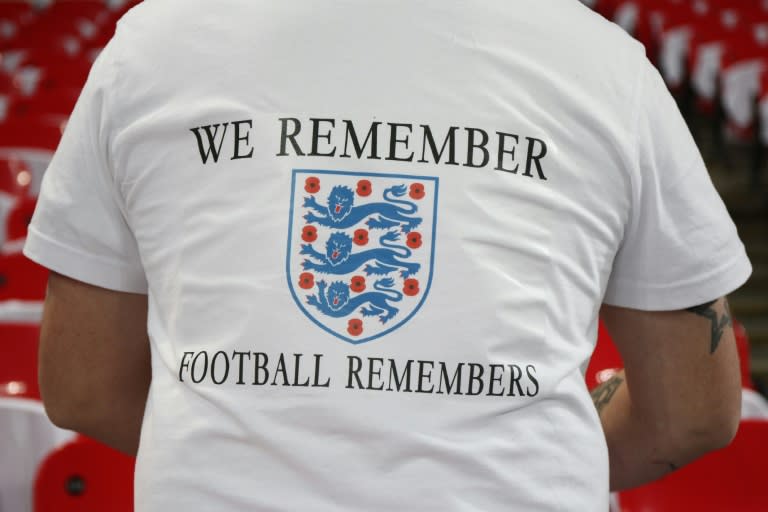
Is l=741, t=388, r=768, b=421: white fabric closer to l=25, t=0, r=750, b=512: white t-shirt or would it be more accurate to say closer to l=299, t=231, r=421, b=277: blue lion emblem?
l=25, t=0, r=750, b=512: white t-shirt

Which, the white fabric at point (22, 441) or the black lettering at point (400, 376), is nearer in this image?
the black lettering at point (400, 376)

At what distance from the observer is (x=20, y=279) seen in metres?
3.07

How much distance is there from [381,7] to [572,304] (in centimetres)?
30

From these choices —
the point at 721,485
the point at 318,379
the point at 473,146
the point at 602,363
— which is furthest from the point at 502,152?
the point at 602,363

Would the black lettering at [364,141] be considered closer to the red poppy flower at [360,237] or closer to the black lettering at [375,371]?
the red poppy flower at [360,237]

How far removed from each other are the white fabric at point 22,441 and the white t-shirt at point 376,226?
1143 millimetres

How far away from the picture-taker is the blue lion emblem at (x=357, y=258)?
2.97ft

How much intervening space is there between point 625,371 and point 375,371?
36 cm

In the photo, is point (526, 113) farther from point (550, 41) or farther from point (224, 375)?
point (224, 375)

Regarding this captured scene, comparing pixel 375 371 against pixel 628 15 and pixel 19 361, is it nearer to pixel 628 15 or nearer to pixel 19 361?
pixel 19 361

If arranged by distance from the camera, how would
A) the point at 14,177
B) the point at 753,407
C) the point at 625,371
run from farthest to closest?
the point at 14,177 < the point at 753,407 < the point at 625,371

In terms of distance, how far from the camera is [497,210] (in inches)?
36.1

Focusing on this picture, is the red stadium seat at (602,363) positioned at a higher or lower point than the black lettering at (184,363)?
lower

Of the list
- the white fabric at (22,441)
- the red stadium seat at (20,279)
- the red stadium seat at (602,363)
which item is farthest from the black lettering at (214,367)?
the red stadium seat at (20,279)
